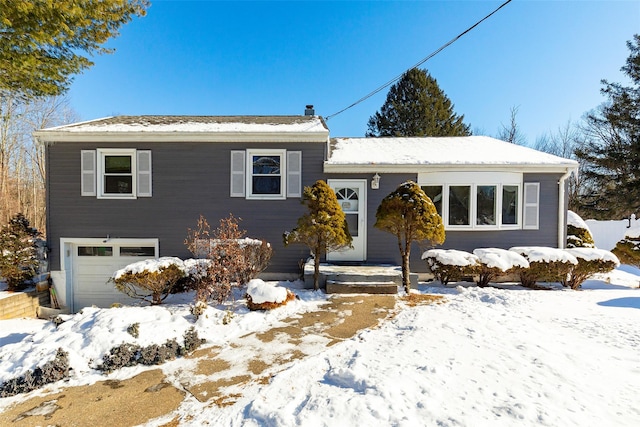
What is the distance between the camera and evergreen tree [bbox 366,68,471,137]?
2203 centimetres

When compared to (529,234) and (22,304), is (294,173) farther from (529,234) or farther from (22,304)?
(22,304)

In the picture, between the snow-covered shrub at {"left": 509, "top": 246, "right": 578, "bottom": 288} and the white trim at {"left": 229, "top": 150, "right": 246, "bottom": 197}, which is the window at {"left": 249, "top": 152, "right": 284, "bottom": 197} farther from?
the snow-covered shrub at {"left": 509, "top": 246, "right": 578, "bottom": 288}

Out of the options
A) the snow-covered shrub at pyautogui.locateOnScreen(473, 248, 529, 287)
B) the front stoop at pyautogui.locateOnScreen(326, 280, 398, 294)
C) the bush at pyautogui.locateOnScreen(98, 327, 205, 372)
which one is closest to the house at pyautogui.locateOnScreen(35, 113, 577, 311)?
the snow-covered shrub at pyautogui.locateOnScreen(473, 248, 529, 287)

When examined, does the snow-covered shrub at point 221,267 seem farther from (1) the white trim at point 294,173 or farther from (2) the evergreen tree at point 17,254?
(2) the evergreen tree at point 17,254

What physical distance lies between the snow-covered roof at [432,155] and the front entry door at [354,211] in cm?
45

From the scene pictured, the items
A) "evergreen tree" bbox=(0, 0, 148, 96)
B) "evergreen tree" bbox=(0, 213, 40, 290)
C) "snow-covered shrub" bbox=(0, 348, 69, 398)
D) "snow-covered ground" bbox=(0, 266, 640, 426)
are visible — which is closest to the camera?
"snow-covered ground" bbox=(0, 266, 640, 426)

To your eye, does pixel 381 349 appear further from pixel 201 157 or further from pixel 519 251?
pixel 201 157

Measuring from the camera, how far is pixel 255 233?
8.27 metres

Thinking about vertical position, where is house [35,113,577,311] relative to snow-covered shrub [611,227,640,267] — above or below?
above

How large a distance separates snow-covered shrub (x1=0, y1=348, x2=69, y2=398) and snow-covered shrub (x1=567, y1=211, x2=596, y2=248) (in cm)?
1296

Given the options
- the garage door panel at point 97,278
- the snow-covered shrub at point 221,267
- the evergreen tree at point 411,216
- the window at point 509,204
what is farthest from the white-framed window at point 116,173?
the window at point 509,204

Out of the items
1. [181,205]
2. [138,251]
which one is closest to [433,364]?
[181,205]

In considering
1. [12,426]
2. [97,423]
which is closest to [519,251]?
[97,423]

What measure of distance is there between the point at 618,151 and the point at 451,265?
16100mm
